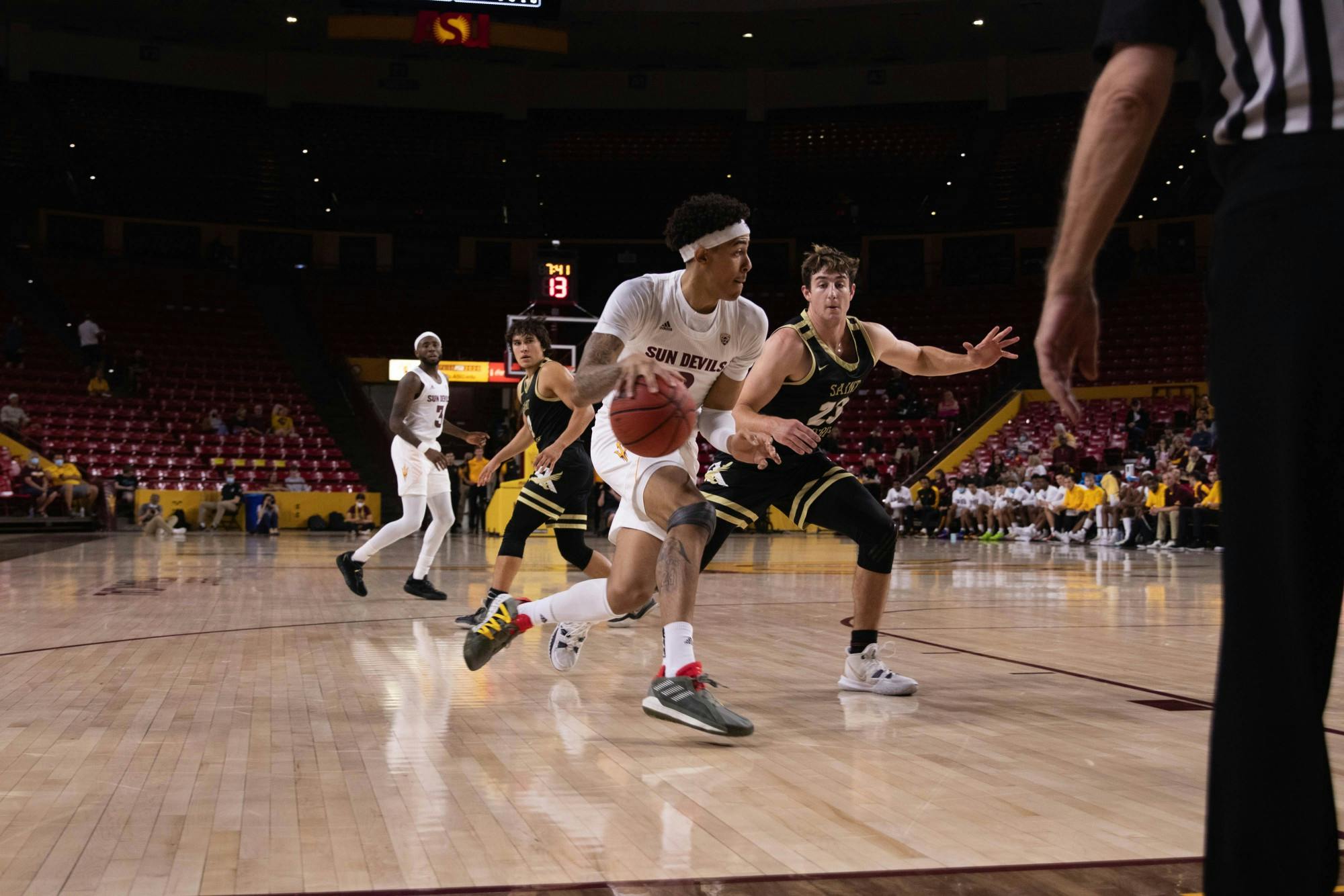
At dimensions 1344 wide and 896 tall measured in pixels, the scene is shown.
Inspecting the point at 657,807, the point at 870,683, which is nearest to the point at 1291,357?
the point at 657,807

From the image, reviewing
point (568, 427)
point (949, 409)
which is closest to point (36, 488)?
point (568, 427)

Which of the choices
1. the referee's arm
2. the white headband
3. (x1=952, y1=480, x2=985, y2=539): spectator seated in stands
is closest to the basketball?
the white headband

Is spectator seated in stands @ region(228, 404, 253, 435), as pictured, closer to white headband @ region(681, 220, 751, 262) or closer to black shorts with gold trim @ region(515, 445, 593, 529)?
black shorts with gold trim @ region(515, 445, 593, 529)

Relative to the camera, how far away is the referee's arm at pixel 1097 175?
1.48 meters

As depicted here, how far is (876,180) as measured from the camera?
29.9 metres

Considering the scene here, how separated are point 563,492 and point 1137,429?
16265mm

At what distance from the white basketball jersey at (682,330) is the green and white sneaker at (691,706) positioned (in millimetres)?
924

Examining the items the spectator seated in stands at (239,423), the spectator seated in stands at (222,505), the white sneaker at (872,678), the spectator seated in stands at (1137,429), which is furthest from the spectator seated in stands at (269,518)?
the white sneaker at (872,678)

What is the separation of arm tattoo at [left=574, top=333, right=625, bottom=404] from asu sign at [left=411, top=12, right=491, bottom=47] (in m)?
19.5

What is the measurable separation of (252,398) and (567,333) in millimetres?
6440

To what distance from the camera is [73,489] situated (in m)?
19.5

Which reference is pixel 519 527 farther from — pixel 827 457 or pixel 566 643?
pixel 827 457

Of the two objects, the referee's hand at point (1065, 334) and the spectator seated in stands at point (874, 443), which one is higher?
the referee's hand at point (1065, 334)

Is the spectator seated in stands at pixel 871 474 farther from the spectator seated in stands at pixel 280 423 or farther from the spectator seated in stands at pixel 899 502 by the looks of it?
the spectator seated in stands at pixel 280 423
